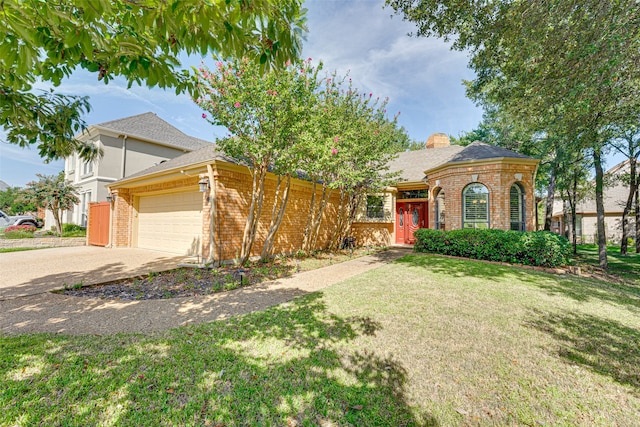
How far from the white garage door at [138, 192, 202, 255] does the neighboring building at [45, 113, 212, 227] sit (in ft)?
19.7

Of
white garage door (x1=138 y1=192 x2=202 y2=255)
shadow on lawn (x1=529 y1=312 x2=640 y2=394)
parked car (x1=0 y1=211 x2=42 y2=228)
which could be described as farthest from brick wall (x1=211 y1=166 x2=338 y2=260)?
parked car (x1=0 y1=211 x2=42 y2=228)

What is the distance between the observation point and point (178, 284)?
20.1 feet

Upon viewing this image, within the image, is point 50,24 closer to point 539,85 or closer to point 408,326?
point 408,326

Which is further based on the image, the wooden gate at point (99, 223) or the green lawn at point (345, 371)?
the wooden gate at point (99, 223)

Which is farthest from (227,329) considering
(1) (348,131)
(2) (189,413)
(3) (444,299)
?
(1) (348,131)

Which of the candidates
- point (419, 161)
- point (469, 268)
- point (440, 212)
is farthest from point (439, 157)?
point (469, 268)

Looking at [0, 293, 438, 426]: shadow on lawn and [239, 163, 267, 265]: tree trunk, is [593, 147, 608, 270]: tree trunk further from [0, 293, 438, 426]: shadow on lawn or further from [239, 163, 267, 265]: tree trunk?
[239, 163, 267, 265]: tree trunk

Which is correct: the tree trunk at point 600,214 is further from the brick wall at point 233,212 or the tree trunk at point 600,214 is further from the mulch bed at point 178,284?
the mulch bed at point 178,284

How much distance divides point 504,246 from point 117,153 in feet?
68.3

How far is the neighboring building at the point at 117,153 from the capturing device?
15.6m

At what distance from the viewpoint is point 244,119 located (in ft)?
23.1

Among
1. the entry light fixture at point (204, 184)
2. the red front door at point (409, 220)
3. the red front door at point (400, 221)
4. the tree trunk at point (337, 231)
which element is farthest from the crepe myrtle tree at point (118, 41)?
the red front door at point (400, 221)

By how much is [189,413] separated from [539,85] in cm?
898

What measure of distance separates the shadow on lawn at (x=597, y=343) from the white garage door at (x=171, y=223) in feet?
31.1
